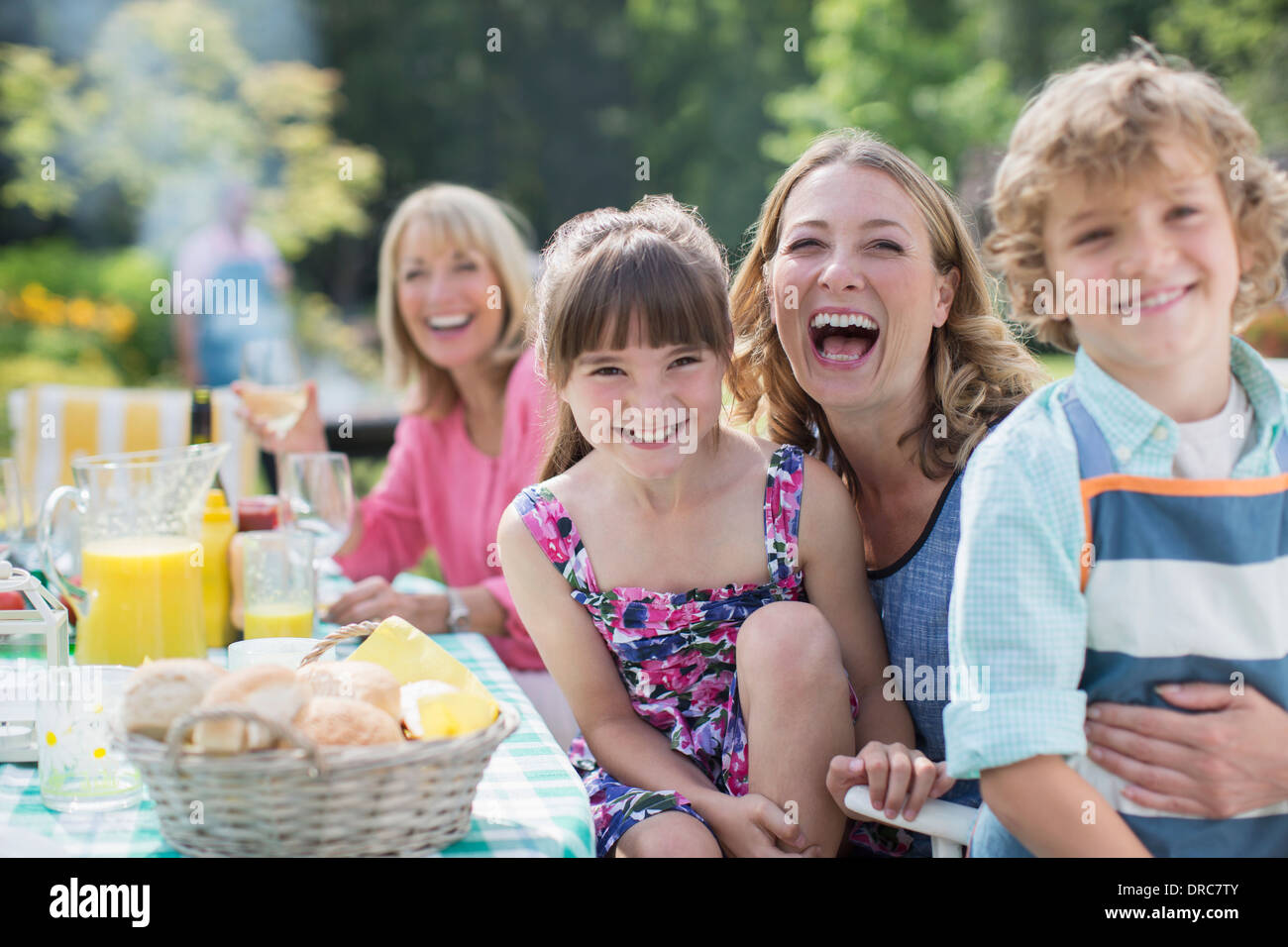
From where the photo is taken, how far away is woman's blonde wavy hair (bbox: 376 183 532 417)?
134 inches

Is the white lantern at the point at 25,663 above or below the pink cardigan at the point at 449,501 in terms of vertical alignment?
below

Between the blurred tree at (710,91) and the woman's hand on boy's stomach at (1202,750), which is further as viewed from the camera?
the blurred tree at (710,91)

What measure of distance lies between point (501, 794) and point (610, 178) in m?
21.1

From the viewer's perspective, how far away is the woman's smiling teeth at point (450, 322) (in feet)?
11.1

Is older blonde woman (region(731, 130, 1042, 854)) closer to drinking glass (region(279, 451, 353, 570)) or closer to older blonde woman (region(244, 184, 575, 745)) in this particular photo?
drinking glass (region(279, 451, 353, 570))

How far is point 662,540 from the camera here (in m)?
2.12

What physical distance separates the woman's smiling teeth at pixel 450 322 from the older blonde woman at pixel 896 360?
3.89 feet

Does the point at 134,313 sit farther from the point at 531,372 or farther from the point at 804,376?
the point at 804,376

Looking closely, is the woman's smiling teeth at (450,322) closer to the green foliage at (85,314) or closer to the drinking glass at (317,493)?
the drinking glass at (317,493)

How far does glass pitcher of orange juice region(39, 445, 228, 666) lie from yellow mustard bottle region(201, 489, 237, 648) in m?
0.13

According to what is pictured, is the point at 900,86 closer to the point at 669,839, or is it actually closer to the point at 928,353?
the point at 928,353

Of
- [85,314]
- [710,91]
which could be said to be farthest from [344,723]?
[710,91]

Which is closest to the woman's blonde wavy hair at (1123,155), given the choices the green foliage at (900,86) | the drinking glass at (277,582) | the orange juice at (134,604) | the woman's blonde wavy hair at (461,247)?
the drinking glass at (277,582)

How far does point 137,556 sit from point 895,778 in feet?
4.18
